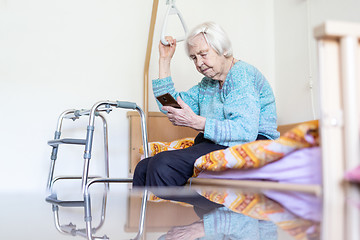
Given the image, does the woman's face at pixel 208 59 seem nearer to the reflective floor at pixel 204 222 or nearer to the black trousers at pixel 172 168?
the black trousers at pixel 172 168

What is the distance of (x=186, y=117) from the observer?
1.52m

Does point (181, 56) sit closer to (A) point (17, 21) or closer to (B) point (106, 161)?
(B) point (106, 161)

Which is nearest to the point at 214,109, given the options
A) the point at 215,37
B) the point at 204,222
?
the point at 215,37

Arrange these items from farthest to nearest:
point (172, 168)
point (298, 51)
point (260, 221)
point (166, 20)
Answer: point (298, 51) < point (166, 20) < point (172, 168) < point (260, 221)

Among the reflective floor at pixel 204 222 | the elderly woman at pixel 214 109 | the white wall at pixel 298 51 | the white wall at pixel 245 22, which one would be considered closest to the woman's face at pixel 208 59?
the elderly woman at pixel 214 109

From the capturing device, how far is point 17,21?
2.53 m

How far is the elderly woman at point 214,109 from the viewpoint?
1.47 metres

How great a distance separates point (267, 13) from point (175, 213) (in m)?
2.41

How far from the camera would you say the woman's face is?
166cm

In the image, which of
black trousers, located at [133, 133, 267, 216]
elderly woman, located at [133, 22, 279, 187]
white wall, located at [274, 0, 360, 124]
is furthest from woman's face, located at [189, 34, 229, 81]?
white wall, located at [274, 0, 360, 124]

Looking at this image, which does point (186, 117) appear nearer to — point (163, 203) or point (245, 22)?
point (163, 203)

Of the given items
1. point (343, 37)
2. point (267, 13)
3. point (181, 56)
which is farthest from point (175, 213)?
point (267, 13)

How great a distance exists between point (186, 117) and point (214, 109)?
0.59 feet

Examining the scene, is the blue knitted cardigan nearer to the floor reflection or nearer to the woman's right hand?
the woman's right hand
